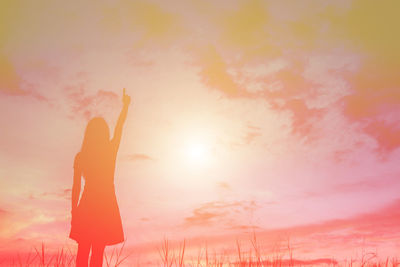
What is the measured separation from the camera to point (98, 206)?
7223 millimetres

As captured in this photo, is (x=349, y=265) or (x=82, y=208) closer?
(x=82, y=208)

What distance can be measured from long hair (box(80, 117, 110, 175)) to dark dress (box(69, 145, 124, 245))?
0.02 m

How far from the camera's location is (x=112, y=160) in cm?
750

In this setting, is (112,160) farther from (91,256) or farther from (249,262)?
(249,262)

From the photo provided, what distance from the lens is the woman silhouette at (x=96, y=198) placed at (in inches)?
281

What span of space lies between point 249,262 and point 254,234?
0.52 meters

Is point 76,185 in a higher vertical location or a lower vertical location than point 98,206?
higher

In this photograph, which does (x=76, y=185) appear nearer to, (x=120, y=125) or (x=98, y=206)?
(x=98, y=206)

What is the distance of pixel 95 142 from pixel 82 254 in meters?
1.93

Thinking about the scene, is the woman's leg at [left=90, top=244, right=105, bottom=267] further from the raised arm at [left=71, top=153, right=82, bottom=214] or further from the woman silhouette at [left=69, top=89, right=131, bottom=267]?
the raised arm at [left=71, top=153, right=82, bottom=214]

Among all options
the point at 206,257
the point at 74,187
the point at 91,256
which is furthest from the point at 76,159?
the point at 206,257

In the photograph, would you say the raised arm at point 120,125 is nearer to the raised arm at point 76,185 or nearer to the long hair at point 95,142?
the long hair at point 95,142

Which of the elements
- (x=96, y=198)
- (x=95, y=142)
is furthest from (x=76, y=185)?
(x=95, y=142)

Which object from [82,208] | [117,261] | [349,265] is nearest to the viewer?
[117,261]
